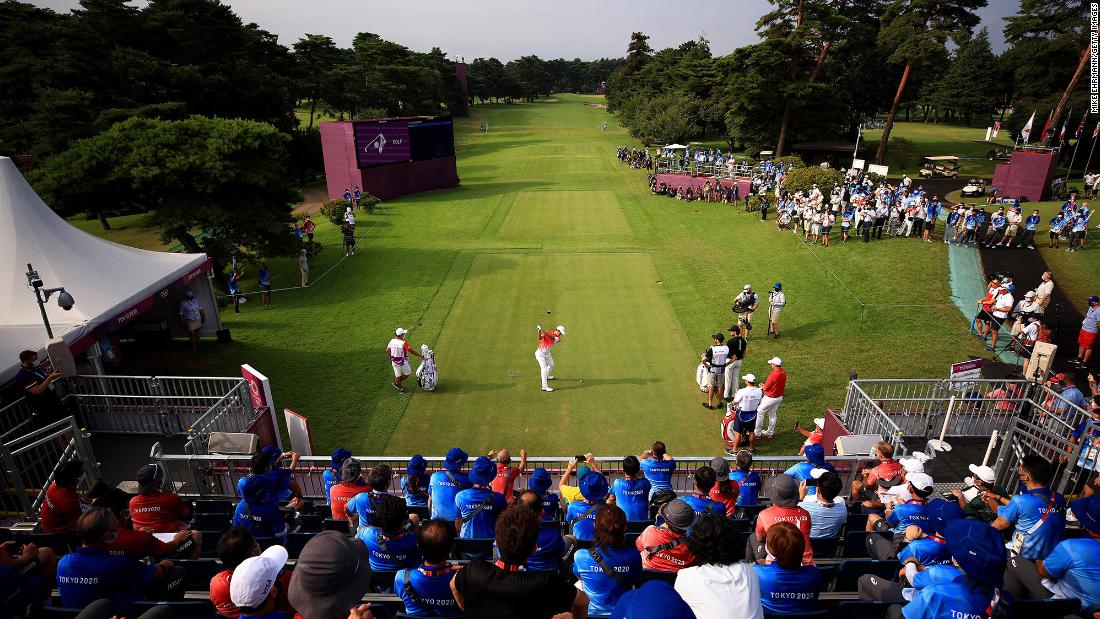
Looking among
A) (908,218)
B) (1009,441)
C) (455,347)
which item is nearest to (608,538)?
(1009,441)

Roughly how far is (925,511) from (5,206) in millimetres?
17968

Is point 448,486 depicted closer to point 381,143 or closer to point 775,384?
point 775,384

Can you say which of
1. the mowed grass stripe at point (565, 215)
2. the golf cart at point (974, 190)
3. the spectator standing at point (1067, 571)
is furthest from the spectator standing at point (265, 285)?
the golf cart at point (974, 190)

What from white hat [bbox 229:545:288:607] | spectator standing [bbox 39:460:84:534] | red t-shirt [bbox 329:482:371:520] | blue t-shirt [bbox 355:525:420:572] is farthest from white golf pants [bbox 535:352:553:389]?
white hat [bbox 229:545:288:607]

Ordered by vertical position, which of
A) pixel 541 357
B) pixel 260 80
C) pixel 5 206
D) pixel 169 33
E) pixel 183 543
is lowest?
pixel 541 357

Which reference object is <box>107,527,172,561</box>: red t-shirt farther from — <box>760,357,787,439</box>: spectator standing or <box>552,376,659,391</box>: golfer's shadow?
<box>760,357,787,439</box>: spectator standing

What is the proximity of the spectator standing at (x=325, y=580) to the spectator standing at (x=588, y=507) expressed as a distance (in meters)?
2.61

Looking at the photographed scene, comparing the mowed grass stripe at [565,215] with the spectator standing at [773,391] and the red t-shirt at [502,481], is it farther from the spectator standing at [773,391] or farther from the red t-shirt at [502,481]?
the red t-shirt at [502,481]

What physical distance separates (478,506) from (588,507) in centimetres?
125

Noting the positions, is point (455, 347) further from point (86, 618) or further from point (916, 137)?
point (916, 137)

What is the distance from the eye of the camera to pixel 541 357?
1396cm

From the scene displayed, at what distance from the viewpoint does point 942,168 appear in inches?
1732

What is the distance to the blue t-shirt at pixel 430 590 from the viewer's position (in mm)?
4562

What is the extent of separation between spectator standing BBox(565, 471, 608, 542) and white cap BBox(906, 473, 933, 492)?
3.51 metres
